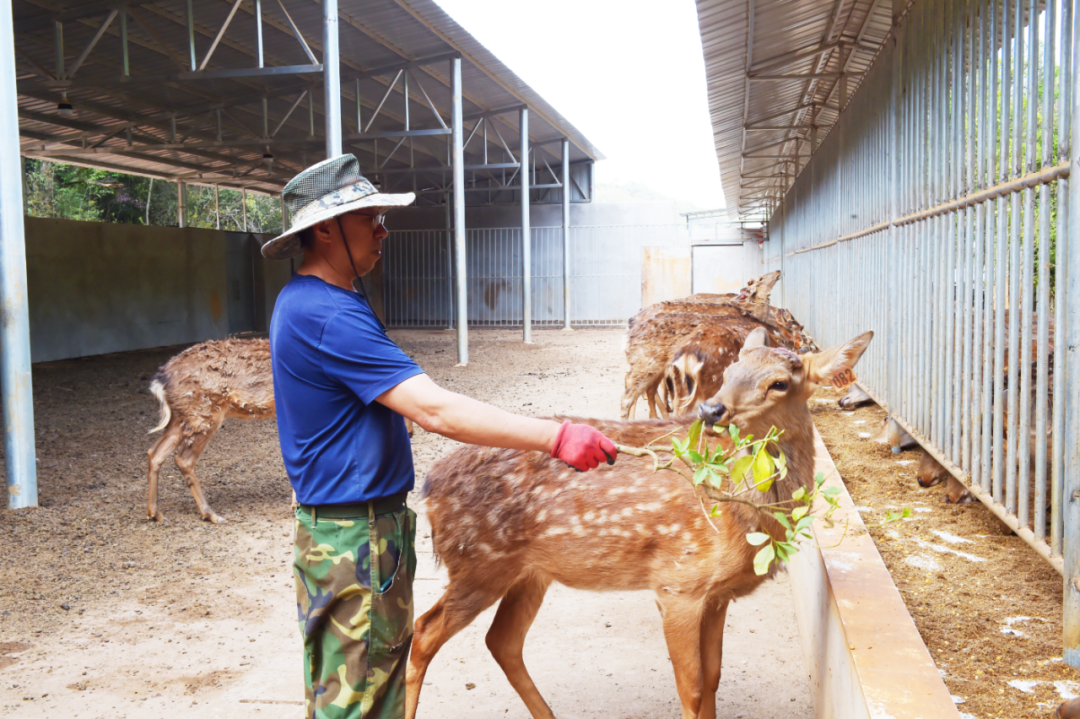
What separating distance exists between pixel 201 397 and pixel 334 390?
4864mm

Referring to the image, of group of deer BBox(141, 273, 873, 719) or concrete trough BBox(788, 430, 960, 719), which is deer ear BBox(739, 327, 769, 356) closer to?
group of deer BBox(141, 273, 873, 719)

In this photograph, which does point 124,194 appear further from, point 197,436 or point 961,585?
point 961,585

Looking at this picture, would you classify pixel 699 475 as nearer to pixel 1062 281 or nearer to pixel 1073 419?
pixel 1073 419

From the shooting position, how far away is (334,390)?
2473 mm

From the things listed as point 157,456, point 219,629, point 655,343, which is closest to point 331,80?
point 655,343

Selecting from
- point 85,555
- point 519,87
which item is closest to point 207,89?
point 519,87

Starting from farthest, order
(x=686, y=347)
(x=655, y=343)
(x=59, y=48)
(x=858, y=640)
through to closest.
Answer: (x=59, y=48) < (x=655, y=343) < (x=686, y=347) < (x=858, y=640)

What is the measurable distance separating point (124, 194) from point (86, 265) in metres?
17.6

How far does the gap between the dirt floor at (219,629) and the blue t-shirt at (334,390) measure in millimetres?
1653

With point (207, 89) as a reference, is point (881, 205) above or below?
below

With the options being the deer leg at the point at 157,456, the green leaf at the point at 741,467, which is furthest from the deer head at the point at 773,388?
the deer leg at the point at 157,456

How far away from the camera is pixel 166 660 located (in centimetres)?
417

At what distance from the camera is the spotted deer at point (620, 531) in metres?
3.14

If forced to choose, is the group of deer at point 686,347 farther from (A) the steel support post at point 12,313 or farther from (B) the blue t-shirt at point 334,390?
(A) the steel support post at point 12,313
